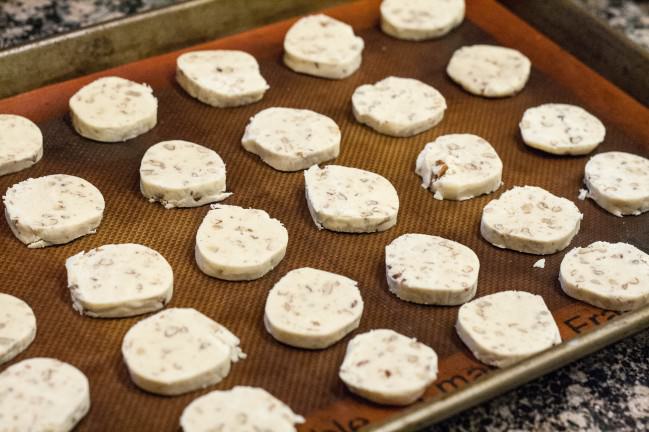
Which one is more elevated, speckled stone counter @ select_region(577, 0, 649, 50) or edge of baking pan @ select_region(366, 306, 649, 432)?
edge of baking pan @ select_region(366, 306, 649, 432)

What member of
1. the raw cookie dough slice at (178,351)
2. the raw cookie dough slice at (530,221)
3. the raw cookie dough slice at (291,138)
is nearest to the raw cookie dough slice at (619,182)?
the raw cookie dough slice at (530,221)

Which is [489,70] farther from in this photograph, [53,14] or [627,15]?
[53,14]

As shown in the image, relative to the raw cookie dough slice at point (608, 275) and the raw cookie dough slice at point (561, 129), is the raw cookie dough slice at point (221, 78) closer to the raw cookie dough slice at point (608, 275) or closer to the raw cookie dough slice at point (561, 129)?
the raw cookie dough slice at point (561, 129)

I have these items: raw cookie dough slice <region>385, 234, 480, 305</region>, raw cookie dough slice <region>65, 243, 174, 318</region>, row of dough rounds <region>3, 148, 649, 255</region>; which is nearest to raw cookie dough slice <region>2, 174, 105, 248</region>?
row of dough rounds <region>3, 148, 649, 255</region>

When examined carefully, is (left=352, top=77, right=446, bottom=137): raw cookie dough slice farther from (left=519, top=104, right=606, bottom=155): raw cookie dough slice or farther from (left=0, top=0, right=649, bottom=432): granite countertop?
(left=0, top=0, right=649, bottom=432): granite countertop

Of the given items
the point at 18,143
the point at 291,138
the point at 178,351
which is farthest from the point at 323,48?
the point at 178,351

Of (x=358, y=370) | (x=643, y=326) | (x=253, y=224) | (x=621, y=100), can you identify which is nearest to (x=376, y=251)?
(x=253, y=224)
